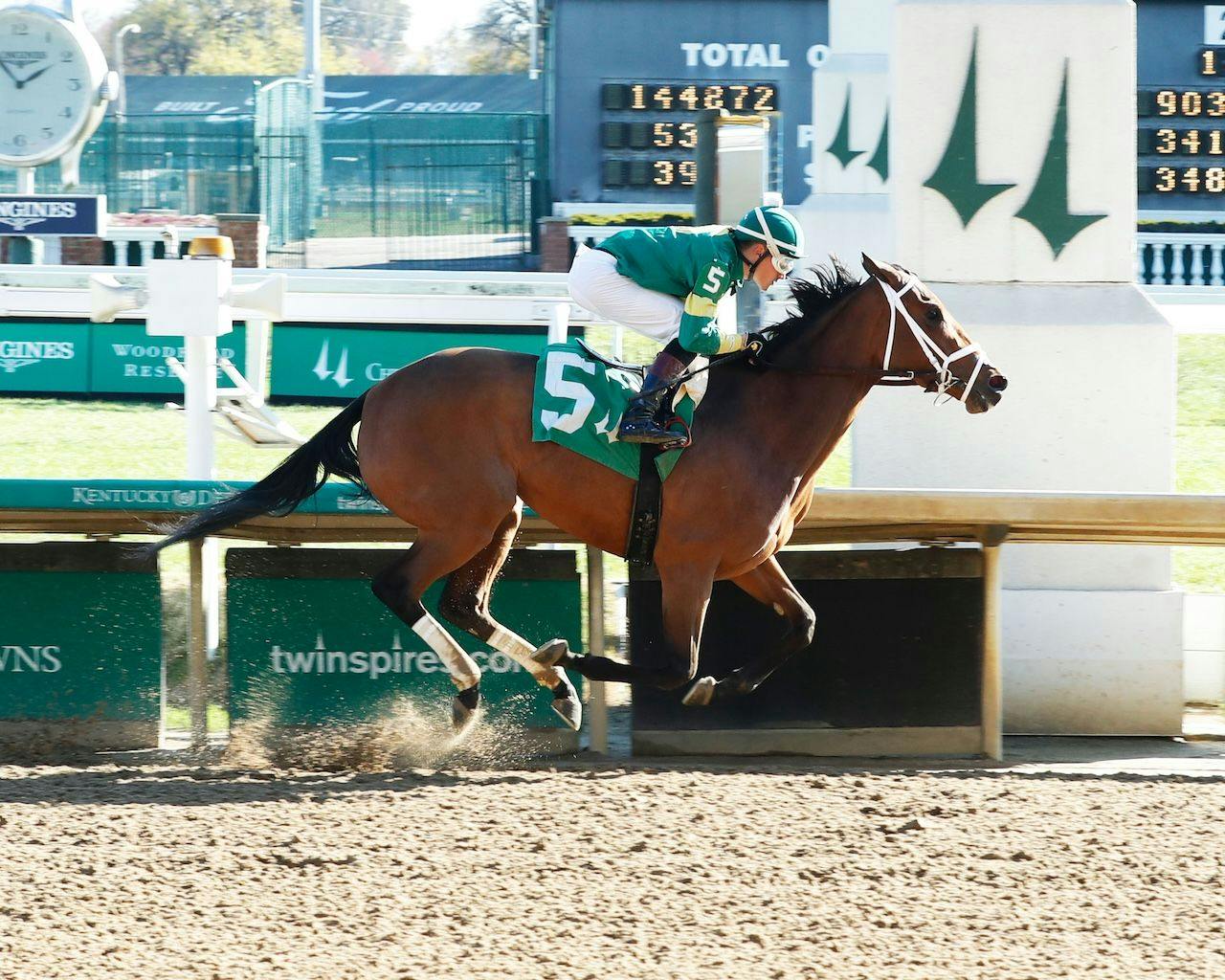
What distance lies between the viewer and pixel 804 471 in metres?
5.45

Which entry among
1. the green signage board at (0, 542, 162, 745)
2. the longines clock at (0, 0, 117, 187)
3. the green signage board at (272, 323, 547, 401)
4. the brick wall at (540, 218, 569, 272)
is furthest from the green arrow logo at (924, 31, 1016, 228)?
the brick wall at (540, 218, 569, 272)

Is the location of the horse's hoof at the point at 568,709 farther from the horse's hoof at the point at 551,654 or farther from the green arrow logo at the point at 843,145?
the green arrow logo at the point at 843,145

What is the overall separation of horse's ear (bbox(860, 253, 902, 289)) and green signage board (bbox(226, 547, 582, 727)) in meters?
1.59

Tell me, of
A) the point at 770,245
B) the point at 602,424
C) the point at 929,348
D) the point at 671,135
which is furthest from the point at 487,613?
the point at 671,135

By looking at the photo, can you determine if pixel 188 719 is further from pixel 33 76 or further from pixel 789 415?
pixel 33 76

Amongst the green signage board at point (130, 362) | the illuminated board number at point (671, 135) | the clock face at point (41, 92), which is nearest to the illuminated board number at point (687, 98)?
the illuminated board number at point (671, 135)

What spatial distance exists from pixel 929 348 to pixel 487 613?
1776 mm

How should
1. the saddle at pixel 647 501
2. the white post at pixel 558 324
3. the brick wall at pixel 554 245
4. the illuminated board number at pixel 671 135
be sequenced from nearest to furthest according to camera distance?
1. the saddle at pixel 647 501
2. the white post at pixel 558 324
3. the brick wall at pixel 554 245
4. the illuminated board number at pixel 671 135

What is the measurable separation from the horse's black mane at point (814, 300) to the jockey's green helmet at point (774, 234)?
276 millimetres

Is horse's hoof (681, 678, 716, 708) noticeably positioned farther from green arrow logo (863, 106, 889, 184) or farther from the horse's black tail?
green arrow logo (863, 106, 889, 184)

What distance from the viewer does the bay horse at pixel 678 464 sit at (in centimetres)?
534

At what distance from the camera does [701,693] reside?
553 cm

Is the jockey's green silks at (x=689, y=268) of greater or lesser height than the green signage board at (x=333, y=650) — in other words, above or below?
above

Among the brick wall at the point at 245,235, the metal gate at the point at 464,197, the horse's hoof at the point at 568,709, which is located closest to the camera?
the horse's hoof at the point at 568,709
